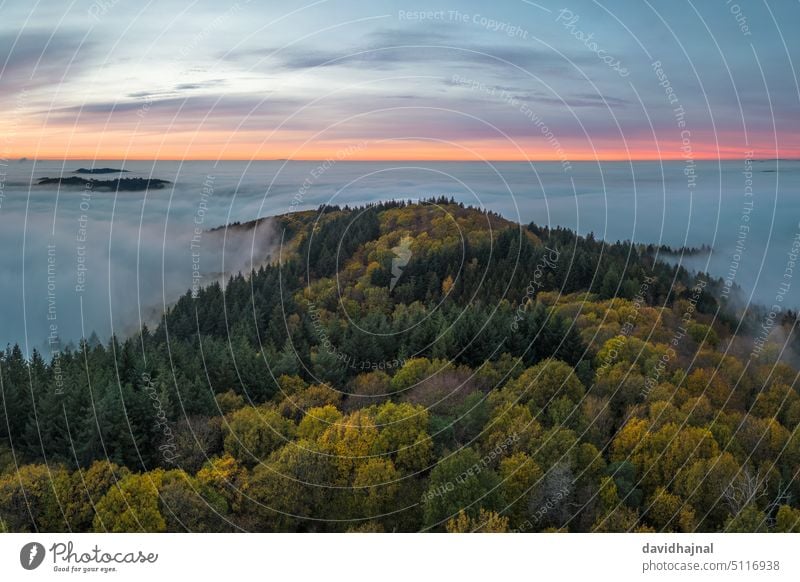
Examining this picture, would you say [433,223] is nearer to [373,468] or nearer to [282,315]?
[282,315]

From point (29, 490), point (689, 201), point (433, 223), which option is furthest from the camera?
point (433, 223)

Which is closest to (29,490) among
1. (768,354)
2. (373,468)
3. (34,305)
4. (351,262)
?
(34,305)
